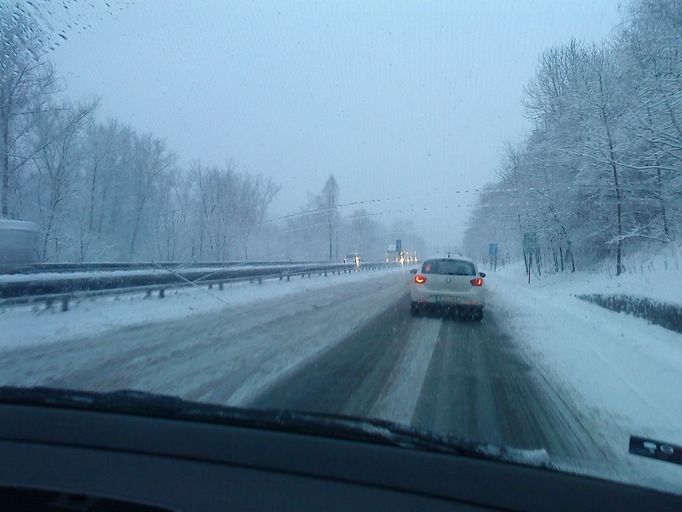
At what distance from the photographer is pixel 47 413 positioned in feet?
10.7

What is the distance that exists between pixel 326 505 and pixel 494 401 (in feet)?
15.3

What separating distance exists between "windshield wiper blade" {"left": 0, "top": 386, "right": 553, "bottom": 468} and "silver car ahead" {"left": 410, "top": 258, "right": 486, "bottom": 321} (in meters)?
11.5

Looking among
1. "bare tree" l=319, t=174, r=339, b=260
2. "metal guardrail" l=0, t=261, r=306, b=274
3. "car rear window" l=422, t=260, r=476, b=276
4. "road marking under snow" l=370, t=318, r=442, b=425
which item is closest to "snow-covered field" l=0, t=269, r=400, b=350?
"metal guardrail" l=0, t=261, r=306, b=274

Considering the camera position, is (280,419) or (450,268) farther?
(450,268)

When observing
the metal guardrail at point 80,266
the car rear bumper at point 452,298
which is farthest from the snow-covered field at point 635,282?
the metal guardrail at point 80,266

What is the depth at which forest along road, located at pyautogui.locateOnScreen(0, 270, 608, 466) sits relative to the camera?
5.66 m

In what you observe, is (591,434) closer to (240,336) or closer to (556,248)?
(240,336)

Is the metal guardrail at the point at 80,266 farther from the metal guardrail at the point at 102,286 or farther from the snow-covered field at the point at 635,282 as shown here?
the snow-covered field at the point at 635,282

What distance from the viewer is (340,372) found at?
25.1ft

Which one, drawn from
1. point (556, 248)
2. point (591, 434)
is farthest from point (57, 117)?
point (556, 248)

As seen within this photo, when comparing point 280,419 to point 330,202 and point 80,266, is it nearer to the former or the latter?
point 80,266

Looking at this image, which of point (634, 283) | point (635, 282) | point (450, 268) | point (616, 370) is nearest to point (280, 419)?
point (616, 370)

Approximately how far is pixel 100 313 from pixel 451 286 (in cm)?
936

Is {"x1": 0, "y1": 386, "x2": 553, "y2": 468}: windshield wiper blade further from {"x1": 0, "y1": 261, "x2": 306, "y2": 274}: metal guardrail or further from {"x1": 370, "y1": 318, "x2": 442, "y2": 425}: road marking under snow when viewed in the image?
{"x1": 0, "y1": 261, "x2": 306, "y2": 274}: metal guardrail
